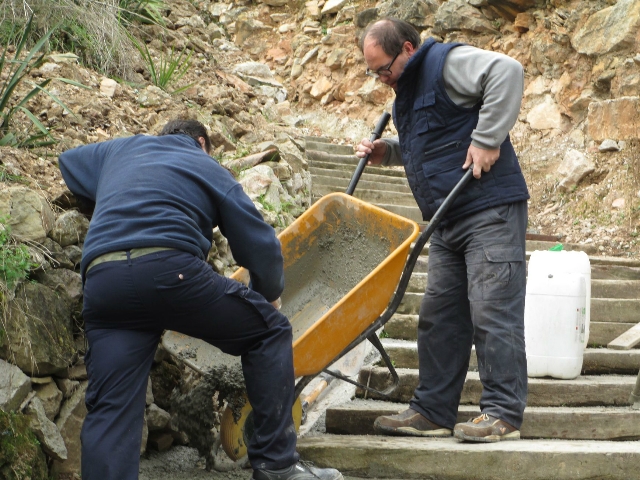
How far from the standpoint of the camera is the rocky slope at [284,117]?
9.45 ft

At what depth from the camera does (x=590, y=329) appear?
4.52 m

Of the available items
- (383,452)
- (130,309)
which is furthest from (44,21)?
(383,452)

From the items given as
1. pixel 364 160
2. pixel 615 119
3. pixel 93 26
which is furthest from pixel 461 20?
pixel 364 160

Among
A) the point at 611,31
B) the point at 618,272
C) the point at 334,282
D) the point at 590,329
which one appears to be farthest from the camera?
the point at 611,31

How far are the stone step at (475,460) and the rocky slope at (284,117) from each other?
868 mm

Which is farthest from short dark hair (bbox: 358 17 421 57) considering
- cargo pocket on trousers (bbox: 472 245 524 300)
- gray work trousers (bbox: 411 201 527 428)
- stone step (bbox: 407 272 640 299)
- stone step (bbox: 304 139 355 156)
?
stone step (bbox: 304 139 355 156)

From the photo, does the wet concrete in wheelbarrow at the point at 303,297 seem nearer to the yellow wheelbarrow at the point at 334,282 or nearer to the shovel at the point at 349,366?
the yellow wheelbarrow at the point at 334,282

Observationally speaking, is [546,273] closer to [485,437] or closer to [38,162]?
[485,437]

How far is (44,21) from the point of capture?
4.94 m

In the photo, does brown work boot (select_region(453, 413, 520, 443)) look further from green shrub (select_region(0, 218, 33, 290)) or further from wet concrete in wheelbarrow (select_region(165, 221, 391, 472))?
green shrub (select_region(0, 218, 33, 290))

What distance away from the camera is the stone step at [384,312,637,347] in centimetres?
447

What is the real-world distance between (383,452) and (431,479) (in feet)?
0.70

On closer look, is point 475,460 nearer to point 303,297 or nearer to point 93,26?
point 303,297

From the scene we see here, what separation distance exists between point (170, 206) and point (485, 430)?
4.99 ft
